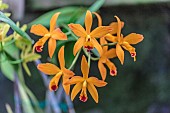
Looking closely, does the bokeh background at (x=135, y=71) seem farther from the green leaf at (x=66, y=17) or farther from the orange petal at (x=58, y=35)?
the orange petal at (x=58, y=35)

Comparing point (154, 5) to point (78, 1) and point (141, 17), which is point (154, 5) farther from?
point (78, 1)

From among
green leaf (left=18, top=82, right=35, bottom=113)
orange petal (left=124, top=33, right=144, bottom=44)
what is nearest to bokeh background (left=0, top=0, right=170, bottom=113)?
green leaf (left=18, top=82, right=35, bottom=113)

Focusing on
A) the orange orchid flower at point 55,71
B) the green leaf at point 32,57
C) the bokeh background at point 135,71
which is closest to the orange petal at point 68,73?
the orange orchid flower at point 55,71

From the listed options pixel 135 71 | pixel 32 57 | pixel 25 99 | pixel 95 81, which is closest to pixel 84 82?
pixel 95 81

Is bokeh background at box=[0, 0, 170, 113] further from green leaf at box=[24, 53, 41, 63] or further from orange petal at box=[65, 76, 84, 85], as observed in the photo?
orange petal at box=[65, 76, 84, 85]

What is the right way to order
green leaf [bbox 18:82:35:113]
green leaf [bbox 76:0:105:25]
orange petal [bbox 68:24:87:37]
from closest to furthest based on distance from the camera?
orange petal [bbox 68:24:87:37] → green leaf [bbox 76:0:105:25] → green leaf [bbox 18:82:35:113]

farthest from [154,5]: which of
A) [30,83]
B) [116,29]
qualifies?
[116,29]

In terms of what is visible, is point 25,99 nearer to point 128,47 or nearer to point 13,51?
point 13,51
